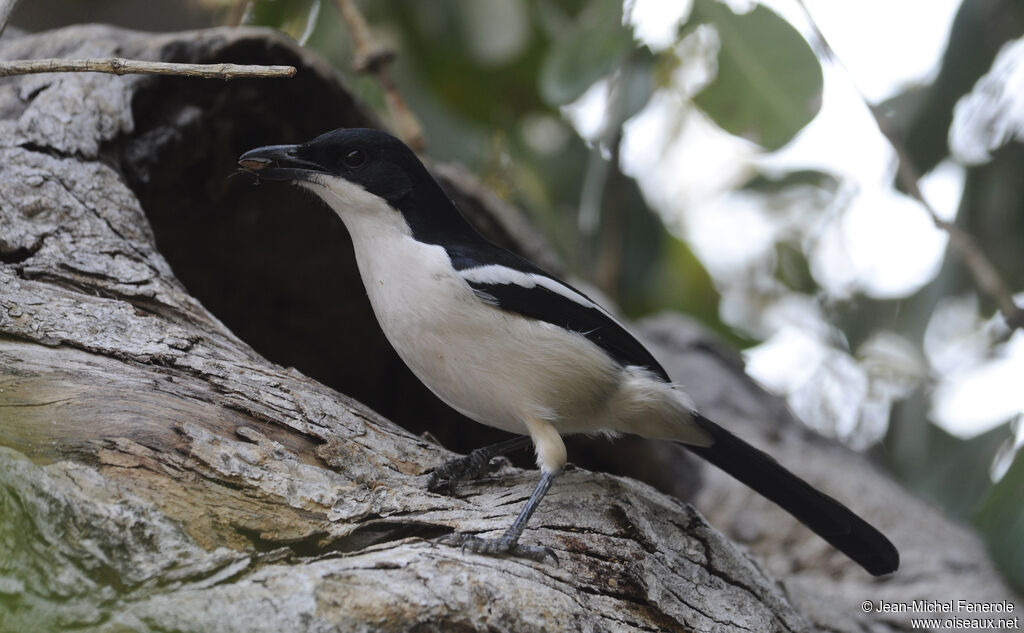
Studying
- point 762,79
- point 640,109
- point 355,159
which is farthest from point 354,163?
point 640,109

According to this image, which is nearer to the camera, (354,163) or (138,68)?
(138,68)

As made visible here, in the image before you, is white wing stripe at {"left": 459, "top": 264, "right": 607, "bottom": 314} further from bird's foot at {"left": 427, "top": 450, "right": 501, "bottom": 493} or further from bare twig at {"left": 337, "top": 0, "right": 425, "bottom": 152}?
bare twig at {"left": 337, "top": 0, "right": 425, "bottom": 152}

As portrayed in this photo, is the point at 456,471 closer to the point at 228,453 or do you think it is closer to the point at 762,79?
the point at 228,453

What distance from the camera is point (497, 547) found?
6.64 feet

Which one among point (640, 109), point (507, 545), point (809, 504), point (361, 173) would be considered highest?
point (640, 109)

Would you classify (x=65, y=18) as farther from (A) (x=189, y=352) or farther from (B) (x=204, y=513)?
(B) (x=204, y=513)

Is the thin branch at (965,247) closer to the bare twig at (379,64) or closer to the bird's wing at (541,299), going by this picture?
the bird's wing at (541,299)

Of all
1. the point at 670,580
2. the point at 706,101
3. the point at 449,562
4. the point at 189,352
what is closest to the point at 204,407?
the point at 189,352

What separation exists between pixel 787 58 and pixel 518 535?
88.4 inches

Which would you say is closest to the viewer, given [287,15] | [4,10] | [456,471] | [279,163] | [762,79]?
[4,10]

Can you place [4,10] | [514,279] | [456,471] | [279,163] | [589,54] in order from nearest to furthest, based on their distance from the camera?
[4,10] < [456,471] < [514,279] < [279,163] < [589,54]

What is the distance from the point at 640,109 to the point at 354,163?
1838mm

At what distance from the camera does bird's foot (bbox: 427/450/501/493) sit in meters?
2.28

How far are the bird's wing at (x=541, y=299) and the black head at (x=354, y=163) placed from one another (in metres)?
0.28
